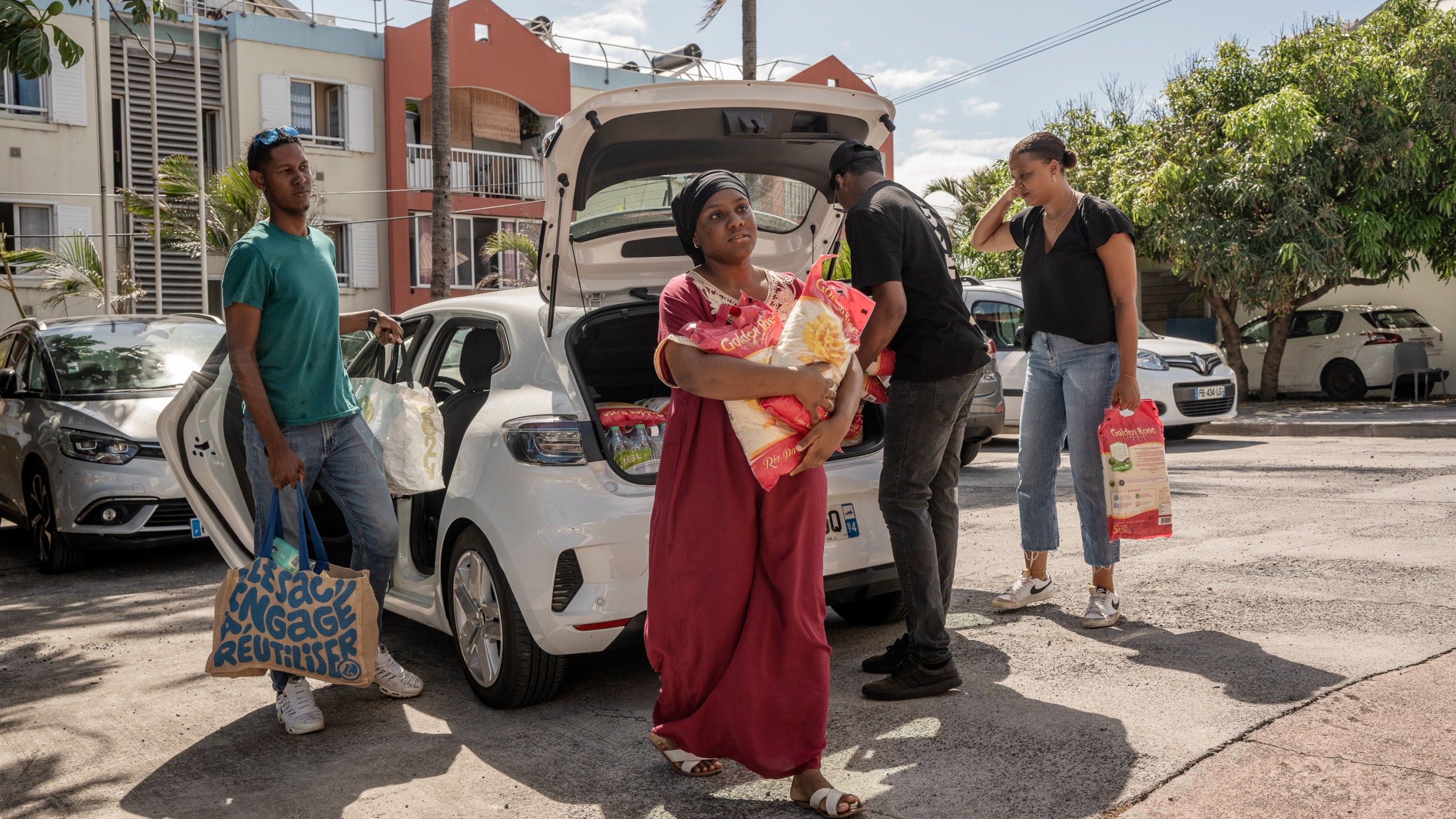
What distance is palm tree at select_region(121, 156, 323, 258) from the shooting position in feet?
57.9

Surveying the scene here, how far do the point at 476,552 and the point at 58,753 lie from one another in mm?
1478

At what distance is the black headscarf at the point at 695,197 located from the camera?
129 inches

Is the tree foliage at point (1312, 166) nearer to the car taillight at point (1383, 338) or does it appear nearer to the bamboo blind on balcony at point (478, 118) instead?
the car taillight at point (1383, 338)

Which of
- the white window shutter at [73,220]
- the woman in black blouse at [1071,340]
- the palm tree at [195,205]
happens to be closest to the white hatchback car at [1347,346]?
the woman in black blouse at [1071,340]

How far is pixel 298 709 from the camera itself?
4.04 metres

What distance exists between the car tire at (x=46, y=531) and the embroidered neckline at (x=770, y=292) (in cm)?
554

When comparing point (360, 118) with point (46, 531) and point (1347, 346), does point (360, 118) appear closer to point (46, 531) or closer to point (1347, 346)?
point (46, 531)

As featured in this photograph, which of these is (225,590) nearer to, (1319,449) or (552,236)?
(552,236)

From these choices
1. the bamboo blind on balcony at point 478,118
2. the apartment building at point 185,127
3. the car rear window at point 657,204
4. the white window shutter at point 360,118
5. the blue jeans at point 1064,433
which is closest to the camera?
the car rear window at point 657,204

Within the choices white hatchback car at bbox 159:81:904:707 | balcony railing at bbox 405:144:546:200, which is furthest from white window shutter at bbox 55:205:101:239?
white hatchback car at bbox 159:81:904:707

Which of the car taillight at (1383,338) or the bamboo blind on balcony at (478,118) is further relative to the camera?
the bamboo blind on balcony at (478,118)

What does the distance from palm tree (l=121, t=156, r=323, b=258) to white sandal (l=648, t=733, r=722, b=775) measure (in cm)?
1589

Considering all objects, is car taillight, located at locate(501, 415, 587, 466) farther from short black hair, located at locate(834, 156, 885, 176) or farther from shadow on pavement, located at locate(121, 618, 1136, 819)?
short black hair, located at locate(834, 156, 885, 176)

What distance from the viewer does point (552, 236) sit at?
173 inches
